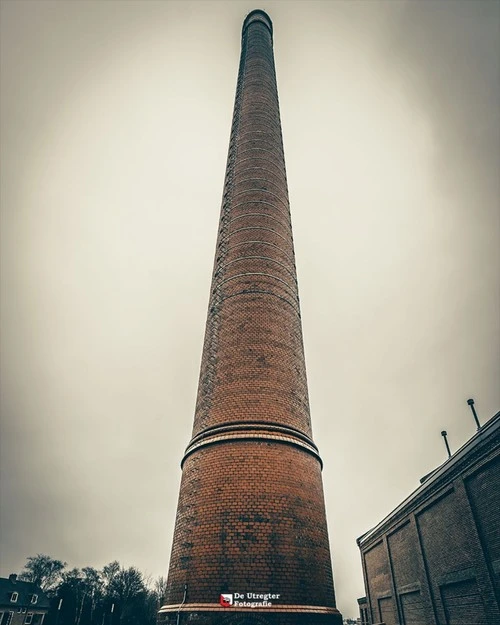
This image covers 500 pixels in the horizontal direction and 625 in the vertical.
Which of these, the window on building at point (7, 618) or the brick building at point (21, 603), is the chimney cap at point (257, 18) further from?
the window on building at point (7, 618)

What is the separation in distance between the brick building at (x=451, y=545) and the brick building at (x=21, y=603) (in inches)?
1279

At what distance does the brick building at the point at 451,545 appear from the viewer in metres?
10.3

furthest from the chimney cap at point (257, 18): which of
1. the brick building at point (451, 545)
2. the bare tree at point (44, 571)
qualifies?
the bare tree at point (44, 571)

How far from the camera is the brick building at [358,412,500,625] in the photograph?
33.9ft

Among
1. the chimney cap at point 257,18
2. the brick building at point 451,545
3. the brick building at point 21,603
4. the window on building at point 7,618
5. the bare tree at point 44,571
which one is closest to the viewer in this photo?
the brick building at point 451,545

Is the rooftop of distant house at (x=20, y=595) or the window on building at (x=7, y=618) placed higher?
the rooftop of distant house at (x=20, y=595)

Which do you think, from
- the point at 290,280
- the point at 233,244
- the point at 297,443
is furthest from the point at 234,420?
the point at 233,244

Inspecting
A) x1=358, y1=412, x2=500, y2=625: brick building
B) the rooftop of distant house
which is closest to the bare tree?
the rooftop of distant house

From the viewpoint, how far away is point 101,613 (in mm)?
41562

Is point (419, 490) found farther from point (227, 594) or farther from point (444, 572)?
point (227, 594)

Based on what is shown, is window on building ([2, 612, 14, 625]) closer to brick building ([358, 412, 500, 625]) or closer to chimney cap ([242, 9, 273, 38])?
brick building ([358, 412, 500, 625])

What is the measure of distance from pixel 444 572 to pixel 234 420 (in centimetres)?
911

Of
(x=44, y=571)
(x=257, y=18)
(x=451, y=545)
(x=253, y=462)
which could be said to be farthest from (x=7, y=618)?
(x=257, y=18)

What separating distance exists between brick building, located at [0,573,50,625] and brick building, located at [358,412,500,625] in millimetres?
32474
